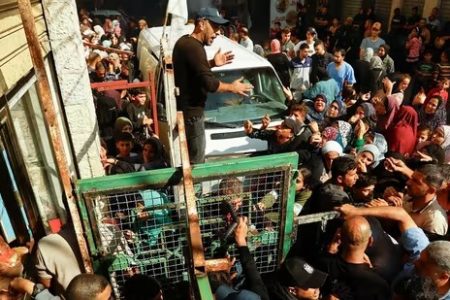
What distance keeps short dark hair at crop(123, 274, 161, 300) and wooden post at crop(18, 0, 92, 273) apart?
0.31 m

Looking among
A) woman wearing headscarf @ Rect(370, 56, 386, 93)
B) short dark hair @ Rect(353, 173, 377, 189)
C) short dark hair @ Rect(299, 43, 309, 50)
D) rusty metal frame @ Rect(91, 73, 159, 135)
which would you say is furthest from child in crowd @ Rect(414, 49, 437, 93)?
rusty metal frame @ Rect(91, 73, 159, 135)

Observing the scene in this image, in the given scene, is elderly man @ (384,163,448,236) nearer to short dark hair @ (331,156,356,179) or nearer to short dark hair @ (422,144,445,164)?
short dark hair @ (331,156,356,179)

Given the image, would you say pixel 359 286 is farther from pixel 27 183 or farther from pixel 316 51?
pixel 316 51

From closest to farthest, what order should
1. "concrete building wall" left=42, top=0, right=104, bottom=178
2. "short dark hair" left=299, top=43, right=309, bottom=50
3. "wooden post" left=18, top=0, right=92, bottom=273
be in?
"wooden post" left=18, top=0, right=92, bottom=273 < "concrete building wall" left=42, top=0, right=104, bottom=178 < "short dark hair" left=299, top=43, right=309, bottom=50

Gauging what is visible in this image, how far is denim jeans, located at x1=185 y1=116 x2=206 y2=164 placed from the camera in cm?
366

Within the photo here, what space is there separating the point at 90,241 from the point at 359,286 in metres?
1.73

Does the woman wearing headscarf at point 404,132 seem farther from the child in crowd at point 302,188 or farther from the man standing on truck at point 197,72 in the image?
the man standing on truck at point 197,72

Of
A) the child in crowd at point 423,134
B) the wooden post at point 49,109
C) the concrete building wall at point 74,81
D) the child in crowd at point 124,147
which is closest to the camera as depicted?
the wooden post at point 49,109

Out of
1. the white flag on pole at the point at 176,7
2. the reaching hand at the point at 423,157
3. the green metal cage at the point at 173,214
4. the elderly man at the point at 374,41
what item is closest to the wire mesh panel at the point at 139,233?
the green metal cage at the point at 173,214

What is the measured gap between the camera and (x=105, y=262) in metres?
2.50

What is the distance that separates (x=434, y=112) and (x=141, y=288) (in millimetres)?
4341

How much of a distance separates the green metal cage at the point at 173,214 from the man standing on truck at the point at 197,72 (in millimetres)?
1023

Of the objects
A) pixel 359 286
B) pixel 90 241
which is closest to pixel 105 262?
pixel 90 241

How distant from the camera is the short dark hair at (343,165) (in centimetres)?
357
